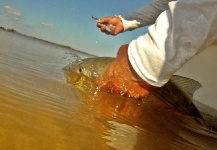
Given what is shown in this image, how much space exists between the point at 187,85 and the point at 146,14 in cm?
80

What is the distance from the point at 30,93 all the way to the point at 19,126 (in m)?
0.47

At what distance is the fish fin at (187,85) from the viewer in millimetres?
2455

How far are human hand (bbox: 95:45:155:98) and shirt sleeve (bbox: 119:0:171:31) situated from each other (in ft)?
1.37

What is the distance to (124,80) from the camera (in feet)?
5.37

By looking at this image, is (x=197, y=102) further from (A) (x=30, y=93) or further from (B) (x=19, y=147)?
(B) (x=19, y=147)

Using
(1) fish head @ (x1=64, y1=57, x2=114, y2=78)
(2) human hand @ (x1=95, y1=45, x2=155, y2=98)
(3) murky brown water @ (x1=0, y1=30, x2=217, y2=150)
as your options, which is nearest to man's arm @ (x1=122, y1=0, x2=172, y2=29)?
(2) human hand @ (x1=95, y1=45, x2=155, y2=98)

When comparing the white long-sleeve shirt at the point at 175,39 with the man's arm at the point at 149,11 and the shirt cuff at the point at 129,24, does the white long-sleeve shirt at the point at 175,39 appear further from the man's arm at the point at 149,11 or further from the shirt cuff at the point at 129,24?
the man's arm at the point at 149,11

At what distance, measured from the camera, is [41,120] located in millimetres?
877

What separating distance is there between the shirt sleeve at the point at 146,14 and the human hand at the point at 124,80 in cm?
42

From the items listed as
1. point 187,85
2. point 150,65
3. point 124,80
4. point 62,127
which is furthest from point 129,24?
point 62,127

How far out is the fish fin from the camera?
2.45 m

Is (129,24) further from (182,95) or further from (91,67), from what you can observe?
(91,67)

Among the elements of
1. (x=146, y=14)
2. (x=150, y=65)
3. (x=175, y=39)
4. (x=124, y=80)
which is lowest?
(x=124, y=80)

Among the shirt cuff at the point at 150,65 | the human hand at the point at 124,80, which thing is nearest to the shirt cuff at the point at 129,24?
the human hand at the point at 124,80
